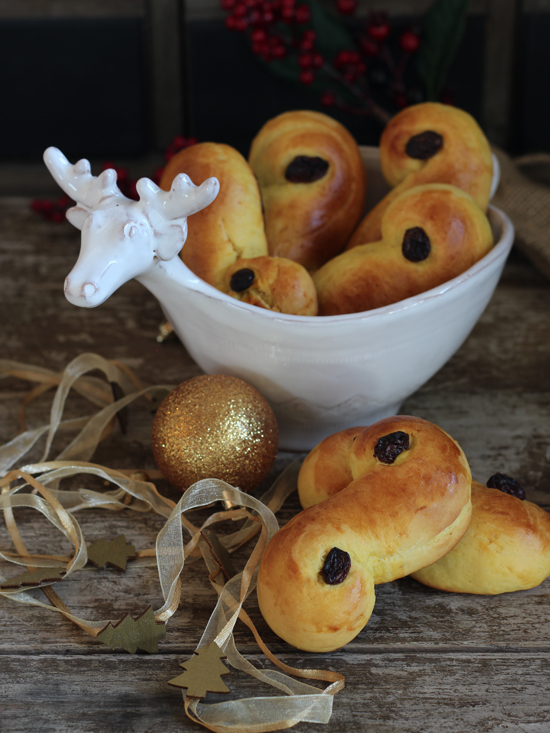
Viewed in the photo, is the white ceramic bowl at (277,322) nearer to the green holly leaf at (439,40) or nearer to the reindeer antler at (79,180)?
the reindeer antler at (79,180)

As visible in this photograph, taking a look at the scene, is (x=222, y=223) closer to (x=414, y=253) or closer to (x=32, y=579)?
(x=414, y=253)

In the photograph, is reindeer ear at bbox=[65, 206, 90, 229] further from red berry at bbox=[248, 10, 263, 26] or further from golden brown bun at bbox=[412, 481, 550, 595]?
red berry at bbox=[248, 10, 263, 26]

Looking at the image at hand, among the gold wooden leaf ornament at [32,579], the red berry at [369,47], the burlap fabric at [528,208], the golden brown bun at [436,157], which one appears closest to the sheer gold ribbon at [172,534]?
the gold wooden leaf ornament at [32,579]

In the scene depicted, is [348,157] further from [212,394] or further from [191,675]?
[191,675]

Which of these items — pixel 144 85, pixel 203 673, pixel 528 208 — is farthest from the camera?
pixel 144 85

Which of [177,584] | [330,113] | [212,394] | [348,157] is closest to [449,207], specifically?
[348,157]

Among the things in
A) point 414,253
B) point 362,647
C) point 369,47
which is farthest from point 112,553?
point 369,47
